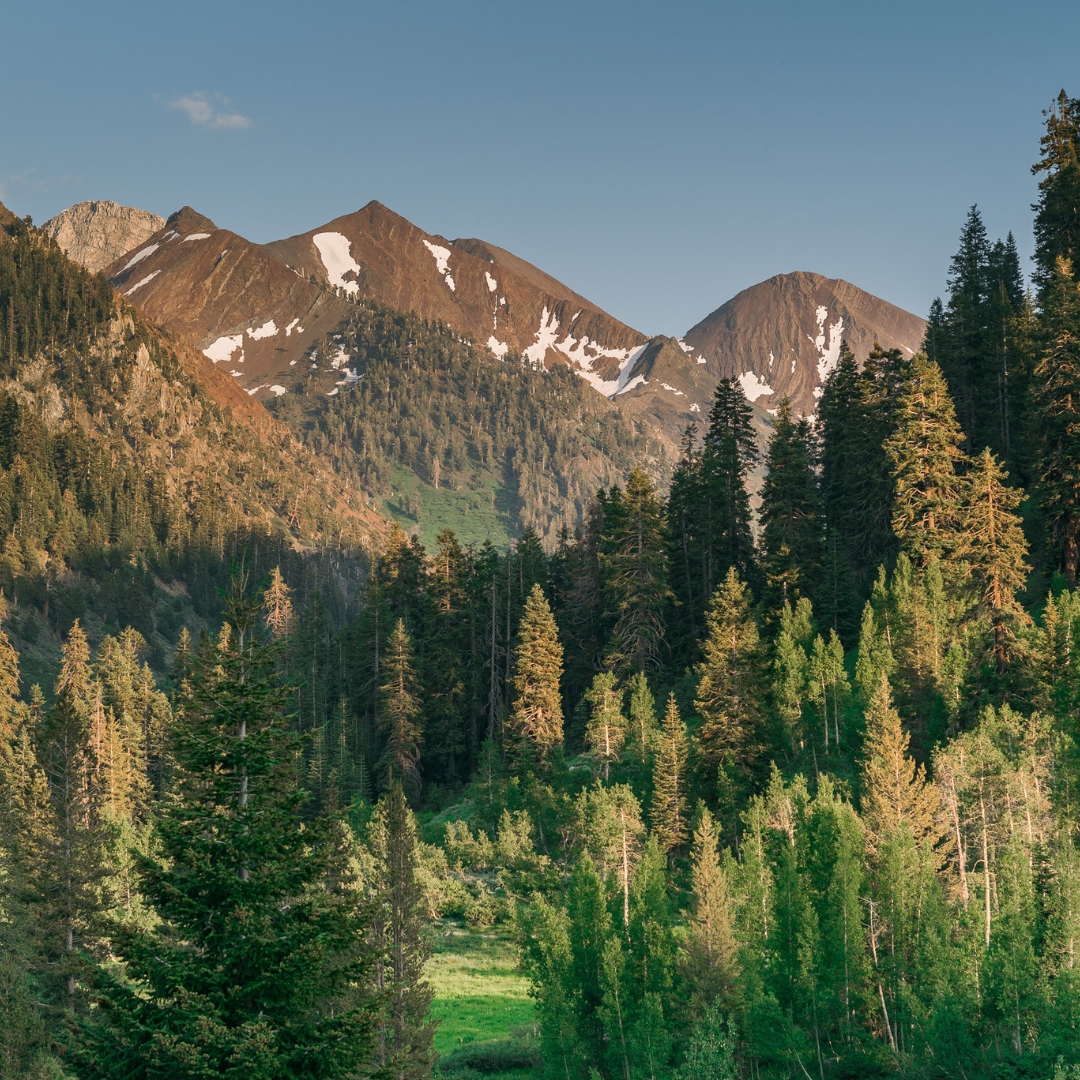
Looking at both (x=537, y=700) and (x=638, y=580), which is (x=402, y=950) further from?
(x=638, y=580)

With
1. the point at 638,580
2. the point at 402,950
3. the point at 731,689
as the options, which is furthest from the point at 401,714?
the point at 402,950

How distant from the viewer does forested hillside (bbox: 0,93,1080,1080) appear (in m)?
15.4

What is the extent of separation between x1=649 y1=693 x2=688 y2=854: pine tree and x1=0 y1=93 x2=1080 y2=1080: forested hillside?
0.77 ft

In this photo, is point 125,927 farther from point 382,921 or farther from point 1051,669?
point 1051,669

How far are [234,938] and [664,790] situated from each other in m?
39.7

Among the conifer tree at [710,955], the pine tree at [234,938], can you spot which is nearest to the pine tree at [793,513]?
the conifer tree at [710,955]

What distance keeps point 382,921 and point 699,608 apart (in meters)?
47.7

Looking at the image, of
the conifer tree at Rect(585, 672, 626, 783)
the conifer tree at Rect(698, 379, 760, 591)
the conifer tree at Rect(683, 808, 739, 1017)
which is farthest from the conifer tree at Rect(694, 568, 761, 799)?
the conifer tree at Rect(698, 379, 760, 591)

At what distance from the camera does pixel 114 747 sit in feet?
238

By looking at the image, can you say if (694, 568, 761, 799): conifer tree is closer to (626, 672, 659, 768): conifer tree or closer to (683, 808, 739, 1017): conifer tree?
(626, 672, 659, 768): conifer tree

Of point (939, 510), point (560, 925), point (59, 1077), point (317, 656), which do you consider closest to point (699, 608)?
point (939, 510)

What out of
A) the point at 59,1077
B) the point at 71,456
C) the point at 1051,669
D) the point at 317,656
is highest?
the point at 71,456

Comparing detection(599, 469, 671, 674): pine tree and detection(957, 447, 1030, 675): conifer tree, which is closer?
detection(957, 447, 1030, 675): conifer tree

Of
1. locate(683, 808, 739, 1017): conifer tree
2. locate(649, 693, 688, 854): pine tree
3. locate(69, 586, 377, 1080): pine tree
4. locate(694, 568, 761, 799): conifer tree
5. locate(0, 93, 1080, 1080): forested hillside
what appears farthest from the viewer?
locate(694, 568, 761, 799): conifer tree
